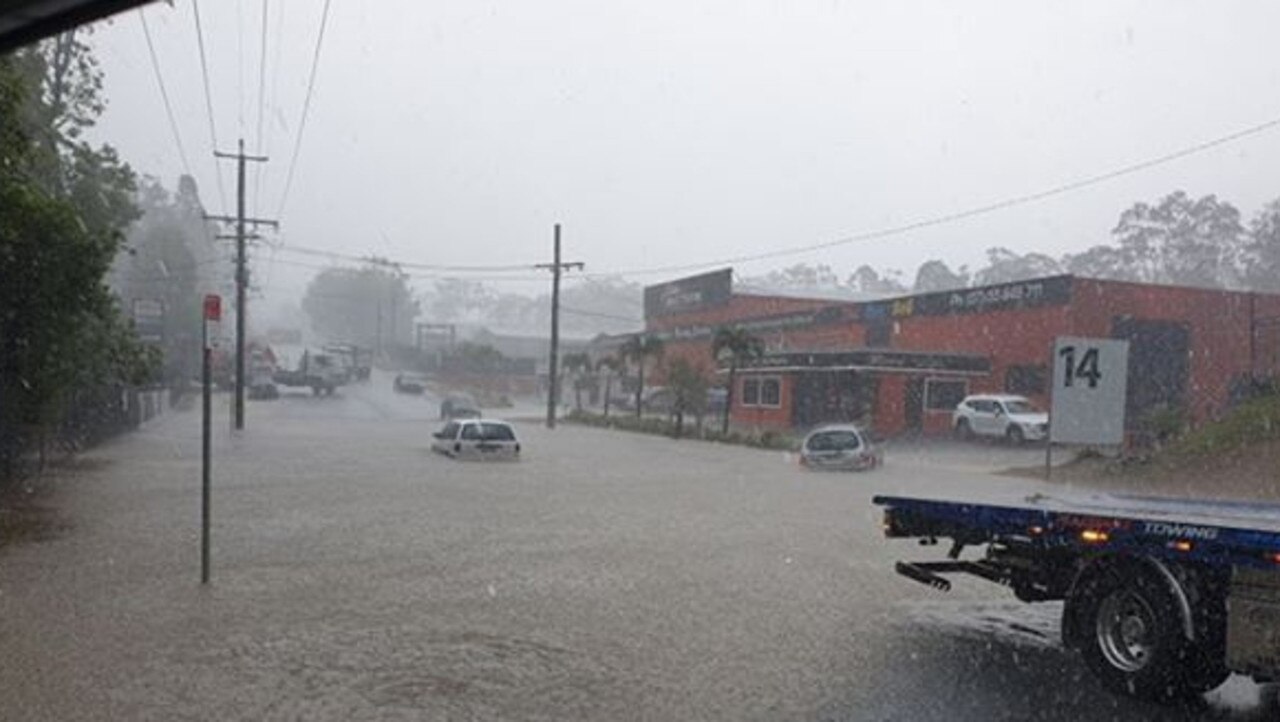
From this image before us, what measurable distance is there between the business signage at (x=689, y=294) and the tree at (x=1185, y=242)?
46536mm

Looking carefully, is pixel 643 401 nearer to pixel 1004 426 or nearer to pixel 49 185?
pixel 1004 426

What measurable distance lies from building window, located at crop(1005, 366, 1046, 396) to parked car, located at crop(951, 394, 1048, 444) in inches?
166

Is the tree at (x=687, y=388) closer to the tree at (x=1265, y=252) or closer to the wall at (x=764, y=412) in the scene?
the wall at (x=764, y=412)

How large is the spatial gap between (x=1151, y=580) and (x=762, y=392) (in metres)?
47.2

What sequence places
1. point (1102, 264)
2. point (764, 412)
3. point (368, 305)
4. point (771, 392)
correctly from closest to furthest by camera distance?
1. point (771, 392)
2. point (764, 412)
3. point (1102, 264)
4. point (368, 305)

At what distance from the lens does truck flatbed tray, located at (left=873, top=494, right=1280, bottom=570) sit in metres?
7.27

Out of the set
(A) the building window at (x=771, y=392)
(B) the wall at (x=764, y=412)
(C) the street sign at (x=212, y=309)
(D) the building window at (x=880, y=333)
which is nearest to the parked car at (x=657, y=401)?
(B) the wall at (x=764, y=412)

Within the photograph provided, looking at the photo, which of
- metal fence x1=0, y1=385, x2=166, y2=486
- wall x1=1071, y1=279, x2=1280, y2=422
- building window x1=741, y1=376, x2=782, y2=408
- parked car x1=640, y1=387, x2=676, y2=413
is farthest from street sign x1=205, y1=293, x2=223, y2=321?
parked car x1=640, y1=387, x2=676, y2=413

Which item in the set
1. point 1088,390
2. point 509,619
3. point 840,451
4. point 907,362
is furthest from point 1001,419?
point 509,619

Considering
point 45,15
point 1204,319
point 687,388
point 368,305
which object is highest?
point 368,305

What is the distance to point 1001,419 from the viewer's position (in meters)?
40.1

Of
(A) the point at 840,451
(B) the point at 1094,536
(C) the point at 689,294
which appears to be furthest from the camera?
(C) the point at 689,294

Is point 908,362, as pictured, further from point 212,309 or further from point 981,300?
point 212,309

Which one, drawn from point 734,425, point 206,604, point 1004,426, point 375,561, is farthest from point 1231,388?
point 206,604
